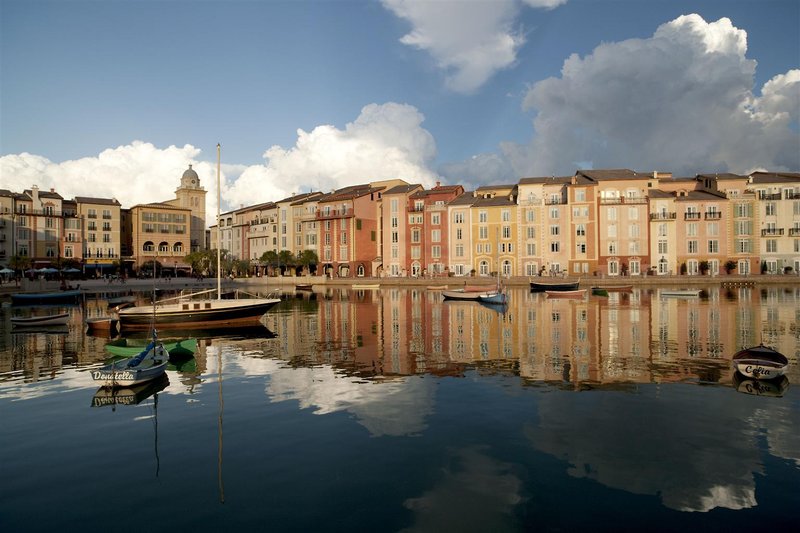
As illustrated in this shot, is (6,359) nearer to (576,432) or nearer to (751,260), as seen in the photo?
(576,432)

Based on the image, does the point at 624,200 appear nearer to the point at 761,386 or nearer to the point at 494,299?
the point at 494,299

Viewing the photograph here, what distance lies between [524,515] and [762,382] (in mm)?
13215

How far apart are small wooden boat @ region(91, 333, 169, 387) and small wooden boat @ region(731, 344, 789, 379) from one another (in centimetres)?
2108

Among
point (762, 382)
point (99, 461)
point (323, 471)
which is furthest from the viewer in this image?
point (762, 382)

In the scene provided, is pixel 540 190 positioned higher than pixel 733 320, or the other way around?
pixel 540 190

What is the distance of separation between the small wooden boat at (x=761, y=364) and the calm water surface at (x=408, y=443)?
60 cm

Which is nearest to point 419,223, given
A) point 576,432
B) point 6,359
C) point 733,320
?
point 733,320

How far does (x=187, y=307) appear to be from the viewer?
33562mm

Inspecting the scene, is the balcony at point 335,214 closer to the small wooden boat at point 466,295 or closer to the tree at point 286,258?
the tree at point 286,258

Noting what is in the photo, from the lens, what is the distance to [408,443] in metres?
12.1

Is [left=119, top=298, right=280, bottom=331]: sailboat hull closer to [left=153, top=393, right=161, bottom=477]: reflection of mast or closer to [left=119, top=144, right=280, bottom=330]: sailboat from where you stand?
[left=119, top=144, right=280, bottom=330]: sailboat

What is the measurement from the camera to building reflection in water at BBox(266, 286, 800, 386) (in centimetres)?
2006

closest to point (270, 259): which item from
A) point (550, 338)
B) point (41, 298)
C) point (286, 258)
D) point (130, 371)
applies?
point (286, 258)

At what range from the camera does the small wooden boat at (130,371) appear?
16859 millimetres
